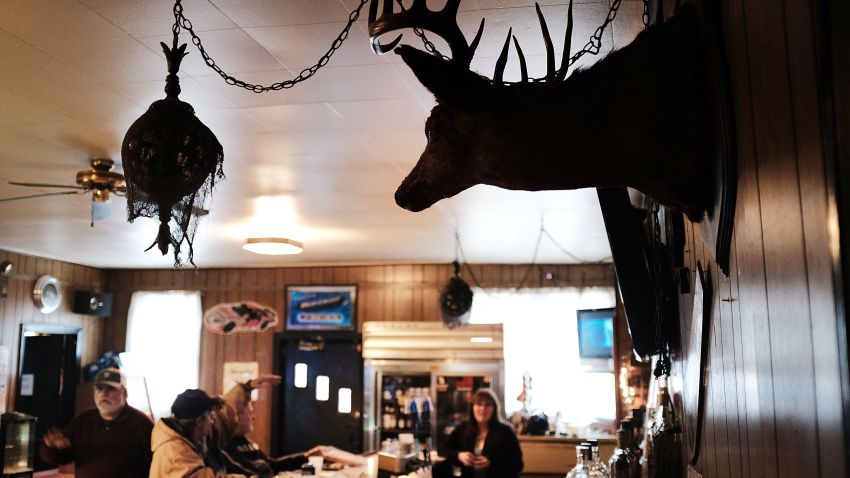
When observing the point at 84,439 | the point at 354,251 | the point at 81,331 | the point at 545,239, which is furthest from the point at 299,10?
the point at 81,331

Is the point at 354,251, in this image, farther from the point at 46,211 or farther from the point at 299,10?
the point at 299,10

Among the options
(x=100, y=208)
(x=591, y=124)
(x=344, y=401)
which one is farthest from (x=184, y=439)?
(x=344, y=401)

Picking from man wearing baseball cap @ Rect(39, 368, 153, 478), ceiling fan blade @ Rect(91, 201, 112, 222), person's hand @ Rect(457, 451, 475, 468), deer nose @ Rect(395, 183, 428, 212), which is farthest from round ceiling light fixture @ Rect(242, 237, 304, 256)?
deer nose @ Rect(395, 183, 428, 212)

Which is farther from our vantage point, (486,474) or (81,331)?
(81,331)

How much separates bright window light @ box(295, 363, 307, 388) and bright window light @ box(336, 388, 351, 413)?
20.0 inches

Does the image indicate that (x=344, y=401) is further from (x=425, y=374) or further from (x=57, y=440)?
(x=57, y=440)

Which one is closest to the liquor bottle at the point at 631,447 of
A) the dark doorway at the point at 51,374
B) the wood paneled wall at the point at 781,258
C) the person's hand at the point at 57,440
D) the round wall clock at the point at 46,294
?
the wood paneled wall at the point at 781,258

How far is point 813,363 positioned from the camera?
0.75 metres

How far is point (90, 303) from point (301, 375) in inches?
113

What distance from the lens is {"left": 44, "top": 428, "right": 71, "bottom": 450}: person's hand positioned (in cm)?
450

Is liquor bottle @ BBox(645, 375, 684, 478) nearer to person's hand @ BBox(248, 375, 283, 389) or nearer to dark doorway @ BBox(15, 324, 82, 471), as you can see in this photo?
person's hand @ BBox(248, 375, 283, 389)

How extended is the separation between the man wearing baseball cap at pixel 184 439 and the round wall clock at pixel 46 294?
17.4ft

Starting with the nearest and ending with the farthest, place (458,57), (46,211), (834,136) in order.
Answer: (834,136)
(458,57)
(46,211)

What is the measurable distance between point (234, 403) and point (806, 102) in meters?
4.87
